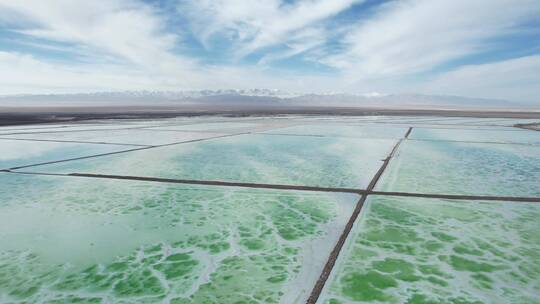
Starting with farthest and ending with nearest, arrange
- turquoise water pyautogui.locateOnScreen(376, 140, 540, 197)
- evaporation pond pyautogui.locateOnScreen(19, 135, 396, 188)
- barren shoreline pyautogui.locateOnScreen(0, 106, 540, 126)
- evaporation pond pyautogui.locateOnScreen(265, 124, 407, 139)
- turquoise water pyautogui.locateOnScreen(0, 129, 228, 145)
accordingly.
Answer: barren shoreline pyautogui.locateOnScreen(0, 106, 540, 126) < evaporation pond pyautogui.locateOnScreen(265, 124, 407, 139) < turquoise water pyautogui.locateOnScreen(0, 129, 228, 145) < evaporation pond pyautogui.locateOnScreen(19, 135, 396, 188) < turquoise water pyautogui.locateOnScreen(376, 140, 540, 197)

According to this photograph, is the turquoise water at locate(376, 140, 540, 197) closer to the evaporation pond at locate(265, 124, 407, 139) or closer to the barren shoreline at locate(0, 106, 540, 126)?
the evaporation pond at locate(265, 124, 407, 139)

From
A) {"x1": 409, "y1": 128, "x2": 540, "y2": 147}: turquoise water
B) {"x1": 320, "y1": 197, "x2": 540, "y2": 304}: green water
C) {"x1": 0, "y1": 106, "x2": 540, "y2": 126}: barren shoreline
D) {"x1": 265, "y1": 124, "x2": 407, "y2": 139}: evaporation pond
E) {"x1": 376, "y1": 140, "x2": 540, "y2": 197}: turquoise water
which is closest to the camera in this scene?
{"x1": 320, "y1": 197, "x2": 540, "y2": 304}: green water

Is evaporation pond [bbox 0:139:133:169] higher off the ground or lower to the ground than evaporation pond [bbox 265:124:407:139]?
higher

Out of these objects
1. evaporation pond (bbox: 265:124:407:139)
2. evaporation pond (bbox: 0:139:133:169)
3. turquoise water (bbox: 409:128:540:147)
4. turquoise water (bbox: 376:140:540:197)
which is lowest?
turquoise water (bbox: 409:128:540:147)

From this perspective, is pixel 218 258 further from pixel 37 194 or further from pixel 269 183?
pixel 37 194

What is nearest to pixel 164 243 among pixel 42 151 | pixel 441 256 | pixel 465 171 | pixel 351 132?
pixel 441 256

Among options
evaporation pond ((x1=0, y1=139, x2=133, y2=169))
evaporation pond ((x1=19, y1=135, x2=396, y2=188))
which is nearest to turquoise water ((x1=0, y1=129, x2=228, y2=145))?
evaporation pond ((x1=0, y1=139, x2=133, y2=169))

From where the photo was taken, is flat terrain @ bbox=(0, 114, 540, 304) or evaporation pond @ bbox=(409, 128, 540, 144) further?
evaporation pond @ bbox=(409, 128, 540, 144)
